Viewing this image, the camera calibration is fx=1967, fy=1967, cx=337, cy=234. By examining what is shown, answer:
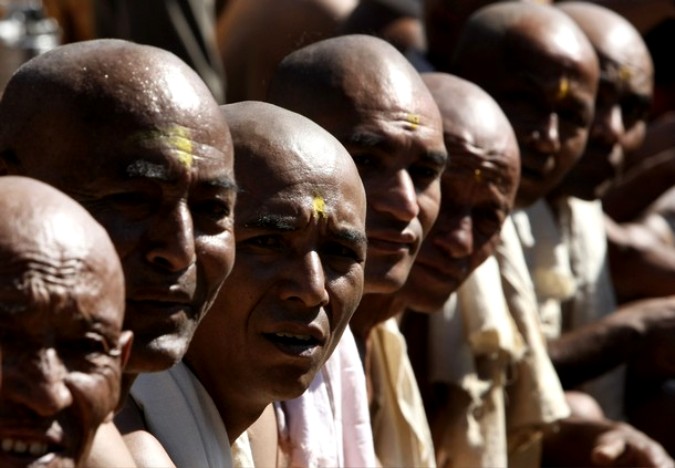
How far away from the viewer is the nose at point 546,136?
227 inches

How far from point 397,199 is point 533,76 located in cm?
153

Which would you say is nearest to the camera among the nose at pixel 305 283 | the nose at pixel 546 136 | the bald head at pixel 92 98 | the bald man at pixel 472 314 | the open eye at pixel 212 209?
the bald head at pixel 92 98

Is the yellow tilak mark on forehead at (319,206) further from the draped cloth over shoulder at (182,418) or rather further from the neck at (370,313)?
the neck at (370,313)

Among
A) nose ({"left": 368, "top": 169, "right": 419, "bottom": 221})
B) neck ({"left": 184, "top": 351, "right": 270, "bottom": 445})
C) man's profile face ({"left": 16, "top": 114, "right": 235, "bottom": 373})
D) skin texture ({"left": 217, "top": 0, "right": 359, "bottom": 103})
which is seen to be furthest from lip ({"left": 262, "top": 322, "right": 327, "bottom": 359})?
skin texture ({"left": 217, "top": 0, "right": 359, "bottom": 103})

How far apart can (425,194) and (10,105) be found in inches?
56.0

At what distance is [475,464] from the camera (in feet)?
17.6

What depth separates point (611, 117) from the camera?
656 centimetres

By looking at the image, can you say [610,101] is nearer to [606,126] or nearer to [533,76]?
[606,126]

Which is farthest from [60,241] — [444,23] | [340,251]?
Answer: [444,23]

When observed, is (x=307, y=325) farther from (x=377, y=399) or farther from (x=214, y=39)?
(x=214, y=39)

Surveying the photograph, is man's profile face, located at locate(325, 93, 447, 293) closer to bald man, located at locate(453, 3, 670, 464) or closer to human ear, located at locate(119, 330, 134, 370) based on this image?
bald man, located at locate(453, 3, 670, 464)

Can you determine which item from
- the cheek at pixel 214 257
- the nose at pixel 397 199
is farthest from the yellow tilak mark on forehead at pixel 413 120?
the cheek at pixel 214 257

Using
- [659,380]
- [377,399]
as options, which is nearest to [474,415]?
[377,399]

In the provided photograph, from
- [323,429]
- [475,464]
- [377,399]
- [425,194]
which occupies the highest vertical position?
[425,194]
